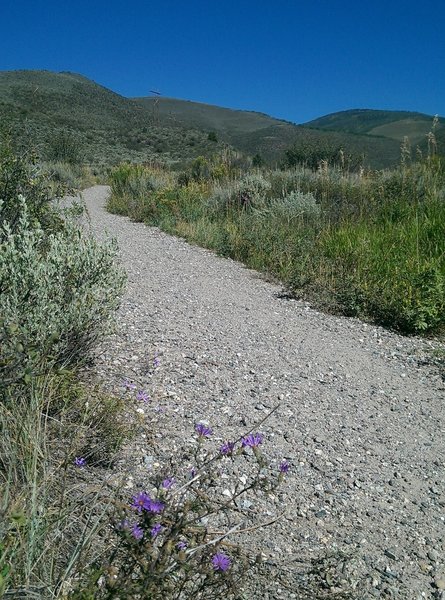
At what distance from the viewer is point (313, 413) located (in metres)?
3.26

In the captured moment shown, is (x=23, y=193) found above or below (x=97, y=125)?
below

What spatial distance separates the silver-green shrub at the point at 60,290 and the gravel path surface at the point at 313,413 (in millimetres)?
382

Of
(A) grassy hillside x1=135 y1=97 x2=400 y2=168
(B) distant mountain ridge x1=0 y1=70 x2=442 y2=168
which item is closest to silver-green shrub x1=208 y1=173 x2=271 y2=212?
(B) distant mountain ridge x1=0 y1=70 x2=442 y2=168

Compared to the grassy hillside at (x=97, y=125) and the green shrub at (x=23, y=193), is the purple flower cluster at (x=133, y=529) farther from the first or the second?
the grassy hillside at (x=97, y=125)

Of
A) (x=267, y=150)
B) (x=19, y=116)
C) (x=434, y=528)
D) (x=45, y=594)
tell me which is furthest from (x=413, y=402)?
(x=267, y=150)

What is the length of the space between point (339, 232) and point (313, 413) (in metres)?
4.12

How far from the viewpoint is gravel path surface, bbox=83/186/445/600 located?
212 centimetres

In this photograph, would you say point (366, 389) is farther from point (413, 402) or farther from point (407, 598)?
point (407, 598)

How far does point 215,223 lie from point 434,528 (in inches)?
294

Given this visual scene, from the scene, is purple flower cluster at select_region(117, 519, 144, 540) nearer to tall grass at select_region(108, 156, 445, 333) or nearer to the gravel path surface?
the gravel path surface

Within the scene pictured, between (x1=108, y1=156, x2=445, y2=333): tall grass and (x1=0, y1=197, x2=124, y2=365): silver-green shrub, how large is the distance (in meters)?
2.76

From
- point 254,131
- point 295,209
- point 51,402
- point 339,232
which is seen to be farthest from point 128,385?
point 254,131

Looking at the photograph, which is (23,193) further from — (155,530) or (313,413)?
(155,530)

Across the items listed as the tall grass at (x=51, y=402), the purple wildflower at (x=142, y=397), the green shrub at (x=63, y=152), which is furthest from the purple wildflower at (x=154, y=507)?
the green shrub at (x=63, y=152)
